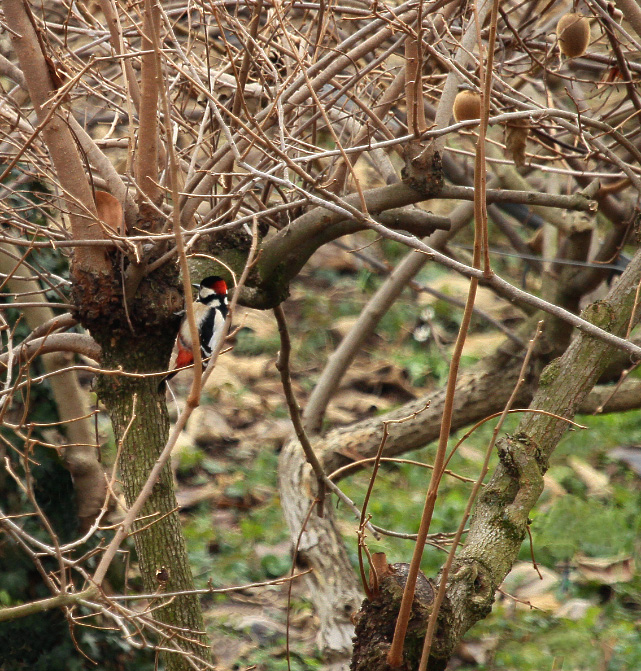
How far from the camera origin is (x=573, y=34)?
3250 millimetres

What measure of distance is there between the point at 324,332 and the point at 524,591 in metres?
4.14

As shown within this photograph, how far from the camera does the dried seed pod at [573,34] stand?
3229 millimetres

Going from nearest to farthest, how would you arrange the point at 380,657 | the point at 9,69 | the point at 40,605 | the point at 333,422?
the point at 40,605
the point at 380,657
the point at 9,69
the point at 333,422

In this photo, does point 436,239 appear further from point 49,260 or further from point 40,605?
point 40,605

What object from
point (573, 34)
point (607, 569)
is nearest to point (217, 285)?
point (573, 34)

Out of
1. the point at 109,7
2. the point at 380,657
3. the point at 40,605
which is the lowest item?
the point at 380,657

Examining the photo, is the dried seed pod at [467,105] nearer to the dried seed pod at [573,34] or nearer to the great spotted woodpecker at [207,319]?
the dried seed pod at [573,34]

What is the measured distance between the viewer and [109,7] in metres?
2.95

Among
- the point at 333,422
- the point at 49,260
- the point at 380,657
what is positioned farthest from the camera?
the point at 333,422

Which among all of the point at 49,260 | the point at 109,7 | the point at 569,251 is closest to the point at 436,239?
the point at 569,251

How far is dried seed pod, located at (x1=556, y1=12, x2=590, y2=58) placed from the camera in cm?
323

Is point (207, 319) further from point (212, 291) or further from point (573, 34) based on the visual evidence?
point (573, 34)

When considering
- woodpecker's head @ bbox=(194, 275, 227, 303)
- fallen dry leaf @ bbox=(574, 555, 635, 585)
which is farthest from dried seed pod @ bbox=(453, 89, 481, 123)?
fallen dry leaf @ bbox=(574, 555, 635, 585)

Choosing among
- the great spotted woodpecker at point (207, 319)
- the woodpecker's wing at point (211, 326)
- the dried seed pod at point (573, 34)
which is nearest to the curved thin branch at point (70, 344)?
the great spotted woodpecker at point (207, 319)
